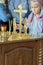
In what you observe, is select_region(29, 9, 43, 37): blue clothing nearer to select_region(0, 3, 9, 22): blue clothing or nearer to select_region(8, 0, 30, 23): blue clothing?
select_region(8, 0, 30, 23): blue clothing

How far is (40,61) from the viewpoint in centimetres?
177

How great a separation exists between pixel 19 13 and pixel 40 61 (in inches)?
22.8

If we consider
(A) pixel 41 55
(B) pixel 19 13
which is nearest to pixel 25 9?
(B) pixel 19 13

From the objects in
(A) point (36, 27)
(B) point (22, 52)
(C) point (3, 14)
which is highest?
(C) point (3, 14)

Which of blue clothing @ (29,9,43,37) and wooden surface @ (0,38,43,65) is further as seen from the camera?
blue clothing @ (29,9,43,37)

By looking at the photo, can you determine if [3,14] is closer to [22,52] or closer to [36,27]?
[36,27]

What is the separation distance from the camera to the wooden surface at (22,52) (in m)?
1.55

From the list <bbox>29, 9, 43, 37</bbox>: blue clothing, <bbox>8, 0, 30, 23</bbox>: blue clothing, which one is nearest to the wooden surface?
<bbox>29, 9, 43, 37</bbox>: blue clothing

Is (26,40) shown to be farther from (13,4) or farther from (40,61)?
(13,4)

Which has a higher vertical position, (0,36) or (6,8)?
(6,8)

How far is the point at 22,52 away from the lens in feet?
5.41

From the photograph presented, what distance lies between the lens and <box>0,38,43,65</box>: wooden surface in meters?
1.55

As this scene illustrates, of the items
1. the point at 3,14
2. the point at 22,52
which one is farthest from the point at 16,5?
the point at 22,52

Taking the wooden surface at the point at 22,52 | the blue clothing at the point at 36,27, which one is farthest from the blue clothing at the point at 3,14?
the wooden surface at the point at 22,52
